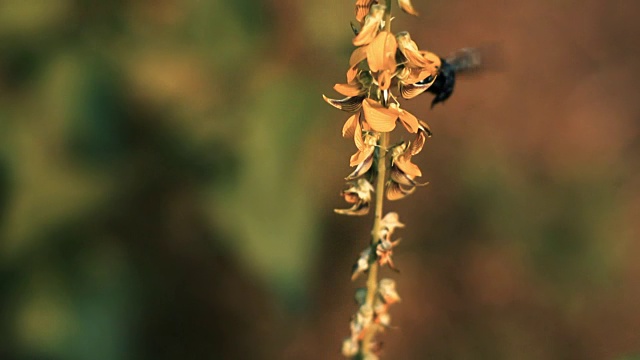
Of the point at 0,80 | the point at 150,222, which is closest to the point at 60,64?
the point at 0,80

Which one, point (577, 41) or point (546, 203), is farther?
point (577, 41)

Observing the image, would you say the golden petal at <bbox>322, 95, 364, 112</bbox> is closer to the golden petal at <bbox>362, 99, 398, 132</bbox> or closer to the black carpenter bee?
the golden petal at <bbox>362, 99, 398, 132</bbox>

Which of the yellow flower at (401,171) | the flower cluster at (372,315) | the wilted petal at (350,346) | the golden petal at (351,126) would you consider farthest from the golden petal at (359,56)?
the wilted petal at (350,346)

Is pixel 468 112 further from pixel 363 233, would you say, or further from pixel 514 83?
pixel 363 233

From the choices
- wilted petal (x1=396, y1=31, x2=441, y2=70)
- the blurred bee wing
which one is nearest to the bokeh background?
the blurred bee wing

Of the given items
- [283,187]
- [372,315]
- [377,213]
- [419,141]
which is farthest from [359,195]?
[283,187]

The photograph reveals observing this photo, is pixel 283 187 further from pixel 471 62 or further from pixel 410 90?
pixel 410 90
